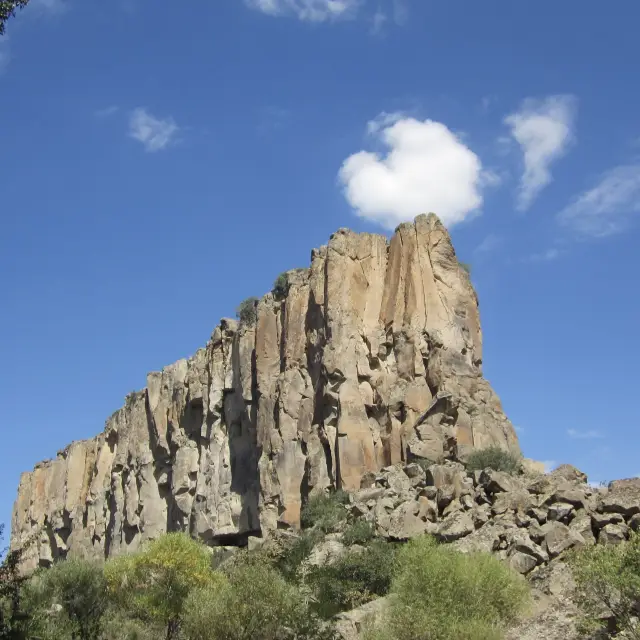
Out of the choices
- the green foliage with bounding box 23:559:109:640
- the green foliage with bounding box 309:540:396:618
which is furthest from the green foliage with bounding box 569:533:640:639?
the green foliage with bounding box 23:559:109:640

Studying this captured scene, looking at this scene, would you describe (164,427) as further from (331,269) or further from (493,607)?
(493,607)

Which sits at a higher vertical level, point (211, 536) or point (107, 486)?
point (107, 486)

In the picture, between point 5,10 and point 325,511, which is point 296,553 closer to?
point 325,511

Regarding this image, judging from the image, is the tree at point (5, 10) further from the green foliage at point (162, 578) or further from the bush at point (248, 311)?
the bush at point (248, 311)

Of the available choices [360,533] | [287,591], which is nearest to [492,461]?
[360,533]

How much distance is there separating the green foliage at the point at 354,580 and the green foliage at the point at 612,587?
8.22 metres

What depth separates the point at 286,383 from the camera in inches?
1697

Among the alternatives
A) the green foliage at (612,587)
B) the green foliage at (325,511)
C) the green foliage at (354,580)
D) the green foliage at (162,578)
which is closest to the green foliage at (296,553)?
the green foliage at (325,511)

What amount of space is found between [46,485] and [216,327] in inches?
1297

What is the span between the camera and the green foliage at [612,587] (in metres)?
20.3

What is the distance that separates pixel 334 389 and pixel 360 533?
31.4 feet

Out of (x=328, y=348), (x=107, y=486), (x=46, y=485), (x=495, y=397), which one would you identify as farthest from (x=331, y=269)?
(x=46, y=485)

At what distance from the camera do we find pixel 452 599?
23.9 metres

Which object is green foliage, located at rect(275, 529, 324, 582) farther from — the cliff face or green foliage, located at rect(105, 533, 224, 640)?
the cliff face
